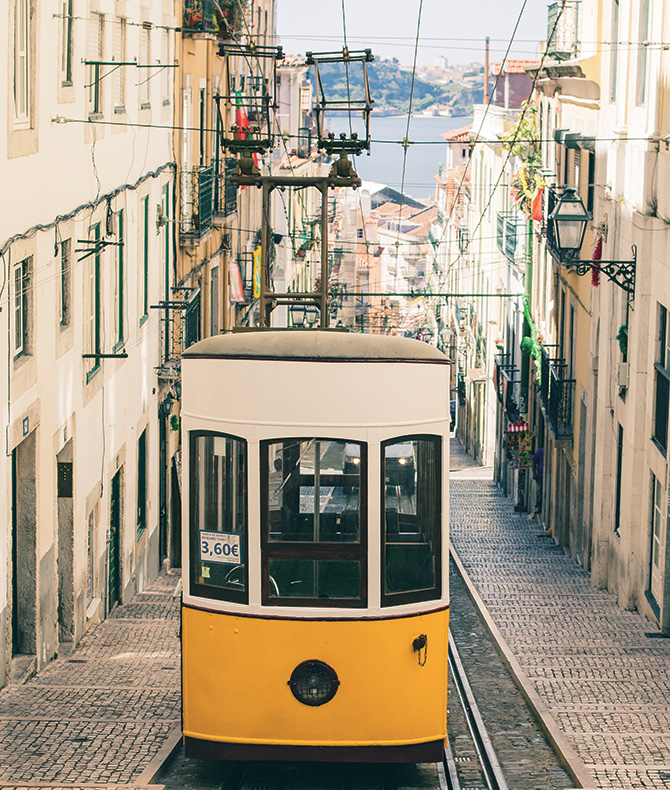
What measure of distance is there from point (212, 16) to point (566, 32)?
21.2 feet

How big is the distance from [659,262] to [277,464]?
8.25 m

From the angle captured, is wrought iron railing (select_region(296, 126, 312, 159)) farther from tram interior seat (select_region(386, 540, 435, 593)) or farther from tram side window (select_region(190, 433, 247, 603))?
tram interior seat (select_region(386, 540, 435, 593))

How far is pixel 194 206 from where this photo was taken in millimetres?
23547

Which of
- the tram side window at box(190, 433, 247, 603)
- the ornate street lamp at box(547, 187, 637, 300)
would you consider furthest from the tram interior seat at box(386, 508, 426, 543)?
the ornate street lamp at box(547, 187, 637, 300)

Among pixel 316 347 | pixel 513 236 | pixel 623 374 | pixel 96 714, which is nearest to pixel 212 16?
pixel 623 374

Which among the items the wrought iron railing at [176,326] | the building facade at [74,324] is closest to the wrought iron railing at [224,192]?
the wrought iron railing at [176,326]

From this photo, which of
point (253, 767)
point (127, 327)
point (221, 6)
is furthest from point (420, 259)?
point (253, 767)

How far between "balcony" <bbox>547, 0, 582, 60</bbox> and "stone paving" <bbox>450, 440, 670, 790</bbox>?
352 inches

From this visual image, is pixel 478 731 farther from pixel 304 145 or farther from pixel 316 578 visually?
pixel 304 145

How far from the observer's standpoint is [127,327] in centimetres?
1769

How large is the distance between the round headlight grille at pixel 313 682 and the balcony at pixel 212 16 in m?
15.9

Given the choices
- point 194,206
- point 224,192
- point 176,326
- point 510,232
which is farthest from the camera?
point 510,232

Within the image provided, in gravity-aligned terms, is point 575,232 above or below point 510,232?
above

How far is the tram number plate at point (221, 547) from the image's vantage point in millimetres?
8836
